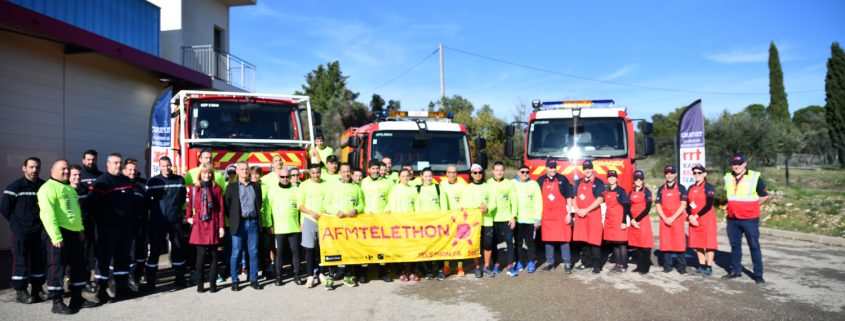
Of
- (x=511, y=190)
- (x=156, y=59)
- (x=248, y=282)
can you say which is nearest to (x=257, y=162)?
(x=248, y=282)

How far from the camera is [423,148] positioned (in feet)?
35.1

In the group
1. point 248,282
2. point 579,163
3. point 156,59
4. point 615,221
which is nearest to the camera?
point 248,282

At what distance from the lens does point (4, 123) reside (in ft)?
36.2

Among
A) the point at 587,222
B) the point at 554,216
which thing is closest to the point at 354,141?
the point at 554,216

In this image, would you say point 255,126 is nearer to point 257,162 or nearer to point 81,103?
point 257,162

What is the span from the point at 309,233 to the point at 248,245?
2.87 ft

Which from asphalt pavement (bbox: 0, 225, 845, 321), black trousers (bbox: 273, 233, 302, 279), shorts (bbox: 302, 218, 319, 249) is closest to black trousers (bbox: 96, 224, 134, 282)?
asphalt pavement (bbox: 0, 225, 845, 321)

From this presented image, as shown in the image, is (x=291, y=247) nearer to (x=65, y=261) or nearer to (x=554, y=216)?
(x=65, y=261)

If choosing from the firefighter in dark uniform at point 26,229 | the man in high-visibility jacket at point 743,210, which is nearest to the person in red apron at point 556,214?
the man in high-visibility jacket at point 743,210

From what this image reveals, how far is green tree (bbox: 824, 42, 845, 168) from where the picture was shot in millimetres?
39812

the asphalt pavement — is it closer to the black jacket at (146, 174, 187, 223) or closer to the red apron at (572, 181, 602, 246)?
the red apron at (572, 181, 602, 246)

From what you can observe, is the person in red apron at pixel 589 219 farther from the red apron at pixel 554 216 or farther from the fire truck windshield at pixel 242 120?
the fire truck windshield at pixel 242 120

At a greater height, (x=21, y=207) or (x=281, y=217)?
(x=21, y=207)

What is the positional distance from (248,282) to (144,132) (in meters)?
9.04
